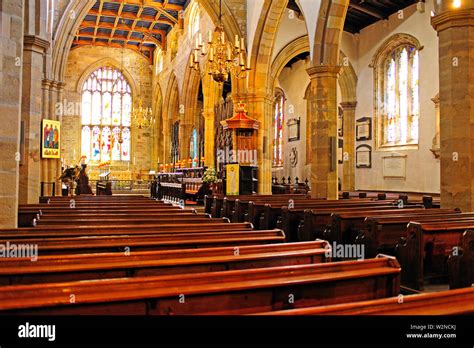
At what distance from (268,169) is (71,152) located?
53.0 feet

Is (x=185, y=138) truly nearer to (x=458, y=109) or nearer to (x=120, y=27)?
(x=120, y=27)

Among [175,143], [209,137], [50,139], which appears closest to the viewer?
[50,139]

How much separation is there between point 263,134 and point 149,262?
11.4m

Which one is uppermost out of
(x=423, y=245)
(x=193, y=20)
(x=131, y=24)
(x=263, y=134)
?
(x=131, y=24)

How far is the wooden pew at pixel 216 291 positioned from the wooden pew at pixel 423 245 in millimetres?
1527

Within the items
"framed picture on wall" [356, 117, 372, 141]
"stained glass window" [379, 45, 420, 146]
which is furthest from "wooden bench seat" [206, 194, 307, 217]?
"framed picture on wall" [356, 117, 372, 141]

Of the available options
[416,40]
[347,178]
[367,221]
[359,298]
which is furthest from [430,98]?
[359,298]

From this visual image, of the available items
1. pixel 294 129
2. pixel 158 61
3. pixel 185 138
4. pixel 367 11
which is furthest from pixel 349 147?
pixel 158 61

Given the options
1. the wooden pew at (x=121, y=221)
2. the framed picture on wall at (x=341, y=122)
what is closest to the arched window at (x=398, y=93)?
the framed picture on wall at (x=341, y=122)

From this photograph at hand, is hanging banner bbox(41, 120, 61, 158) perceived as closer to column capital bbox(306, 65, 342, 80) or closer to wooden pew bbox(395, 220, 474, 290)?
column capital bbox(306, 65, 342, 80)

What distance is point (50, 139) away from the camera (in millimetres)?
10258

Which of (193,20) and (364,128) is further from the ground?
(193,20)
